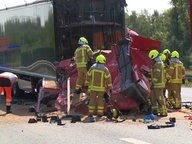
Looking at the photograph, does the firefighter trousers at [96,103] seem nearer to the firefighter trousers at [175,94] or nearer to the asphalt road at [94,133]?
the asphalt road at [94,133]

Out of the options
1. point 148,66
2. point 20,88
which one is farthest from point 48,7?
point 20,88

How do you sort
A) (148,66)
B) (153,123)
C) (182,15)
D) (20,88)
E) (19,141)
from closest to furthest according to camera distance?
(19,141), (153,123), (148,66), (20,88), (182,15)

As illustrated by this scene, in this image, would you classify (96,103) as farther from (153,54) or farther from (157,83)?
(153,54)

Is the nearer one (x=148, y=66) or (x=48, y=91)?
(x=148, y=66)

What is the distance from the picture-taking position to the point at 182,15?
220 feet

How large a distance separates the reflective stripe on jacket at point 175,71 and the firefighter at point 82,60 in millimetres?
2302

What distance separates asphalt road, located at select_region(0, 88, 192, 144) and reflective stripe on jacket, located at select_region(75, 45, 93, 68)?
237 cm

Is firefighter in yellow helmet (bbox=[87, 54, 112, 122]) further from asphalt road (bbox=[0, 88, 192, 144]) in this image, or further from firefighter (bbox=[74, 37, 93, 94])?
firefighter (bbox=[74, 37, 93, 94])

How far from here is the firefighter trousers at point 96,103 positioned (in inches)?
523

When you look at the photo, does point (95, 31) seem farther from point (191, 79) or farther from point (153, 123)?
point (191, 79)

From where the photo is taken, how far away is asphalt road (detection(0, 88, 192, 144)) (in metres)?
9.68

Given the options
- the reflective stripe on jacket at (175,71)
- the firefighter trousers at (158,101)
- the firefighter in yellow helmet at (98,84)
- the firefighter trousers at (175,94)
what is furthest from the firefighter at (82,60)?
the firefighter trousers at (175,94)

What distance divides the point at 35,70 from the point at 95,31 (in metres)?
2.35

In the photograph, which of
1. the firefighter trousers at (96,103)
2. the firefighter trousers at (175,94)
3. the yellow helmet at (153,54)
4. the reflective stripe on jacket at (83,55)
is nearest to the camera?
the firefighter trousers at (96,103)
